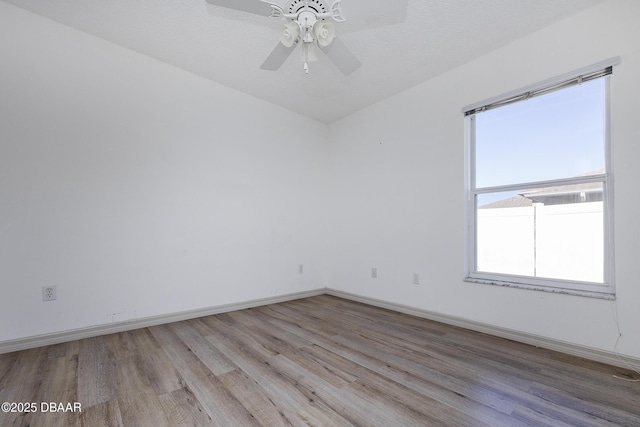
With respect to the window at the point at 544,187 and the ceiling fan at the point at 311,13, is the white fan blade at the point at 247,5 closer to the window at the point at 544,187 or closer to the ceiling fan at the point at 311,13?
the ceiling fan at the point at 311,13

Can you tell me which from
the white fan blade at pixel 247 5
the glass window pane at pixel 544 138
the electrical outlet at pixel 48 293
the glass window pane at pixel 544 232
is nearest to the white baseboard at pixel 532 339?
the glass window pane at pixel 544 232

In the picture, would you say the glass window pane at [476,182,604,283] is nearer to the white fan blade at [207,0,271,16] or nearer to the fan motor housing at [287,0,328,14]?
the fan motor housing at [287,0,328,14]

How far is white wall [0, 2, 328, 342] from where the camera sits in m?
2.25

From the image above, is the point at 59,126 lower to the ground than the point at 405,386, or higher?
higher

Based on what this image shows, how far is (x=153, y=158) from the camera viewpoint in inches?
111

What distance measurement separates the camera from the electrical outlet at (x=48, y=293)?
2.29 metres

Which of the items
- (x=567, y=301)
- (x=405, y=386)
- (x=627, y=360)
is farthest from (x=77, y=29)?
(x=627, y=360)

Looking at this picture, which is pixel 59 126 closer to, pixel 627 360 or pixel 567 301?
pixel 567 301

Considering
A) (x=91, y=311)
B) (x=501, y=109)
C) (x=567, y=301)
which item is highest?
(x=501, y=109)

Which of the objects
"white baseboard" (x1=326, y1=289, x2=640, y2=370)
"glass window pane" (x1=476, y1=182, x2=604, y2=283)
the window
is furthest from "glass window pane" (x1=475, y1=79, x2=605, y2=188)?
"white baseboard" (x1=326, y1=289, x2=640, y2=370)

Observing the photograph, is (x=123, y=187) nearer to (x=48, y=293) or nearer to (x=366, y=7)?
(x=48, y=293)

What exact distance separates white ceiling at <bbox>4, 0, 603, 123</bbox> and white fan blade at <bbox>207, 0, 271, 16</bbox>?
1.26ft

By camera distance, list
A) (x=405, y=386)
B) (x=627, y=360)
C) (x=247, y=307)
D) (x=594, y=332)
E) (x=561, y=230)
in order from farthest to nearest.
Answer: (x=247, y=307)
(x=561, y=230)
(x=594, y=332)
(x=627, y=360)
(x=405, y=386)

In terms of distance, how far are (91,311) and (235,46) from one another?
2.71m
